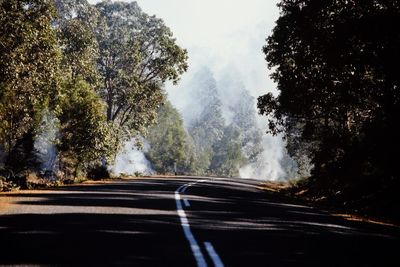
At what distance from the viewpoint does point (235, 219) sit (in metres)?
10.6

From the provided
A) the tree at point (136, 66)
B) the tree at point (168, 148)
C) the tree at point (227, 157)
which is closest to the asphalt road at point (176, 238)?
the tree at point (136, 66)

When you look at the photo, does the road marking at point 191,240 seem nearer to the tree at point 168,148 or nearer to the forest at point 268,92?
the forest at point 268,92

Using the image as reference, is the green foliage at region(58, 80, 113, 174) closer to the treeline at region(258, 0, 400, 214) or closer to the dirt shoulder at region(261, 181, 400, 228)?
the treeline at region(258, 0, 400, 214)

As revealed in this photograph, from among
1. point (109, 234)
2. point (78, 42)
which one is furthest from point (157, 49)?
point (109, 234)

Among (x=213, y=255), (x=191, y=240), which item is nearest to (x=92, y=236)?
(x=191, y=240)

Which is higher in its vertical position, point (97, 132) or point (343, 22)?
point (343, 22)

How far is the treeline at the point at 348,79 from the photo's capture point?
16844 millimetres

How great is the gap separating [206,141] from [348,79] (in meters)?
124

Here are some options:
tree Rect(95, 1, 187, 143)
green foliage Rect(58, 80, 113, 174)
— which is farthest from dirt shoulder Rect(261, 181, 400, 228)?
tree Rect(95, 1, 187, 143)

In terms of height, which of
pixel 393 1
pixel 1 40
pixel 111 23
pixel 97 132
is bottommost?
pixel 97 132

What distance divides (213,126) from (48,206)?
140m

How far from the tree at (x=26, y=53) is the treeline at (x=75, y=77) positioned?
0.14 feet

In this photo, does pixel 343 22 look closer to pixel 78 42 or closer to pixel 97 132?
pixel 97 132

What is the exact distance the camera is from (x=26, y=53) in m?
23.2
